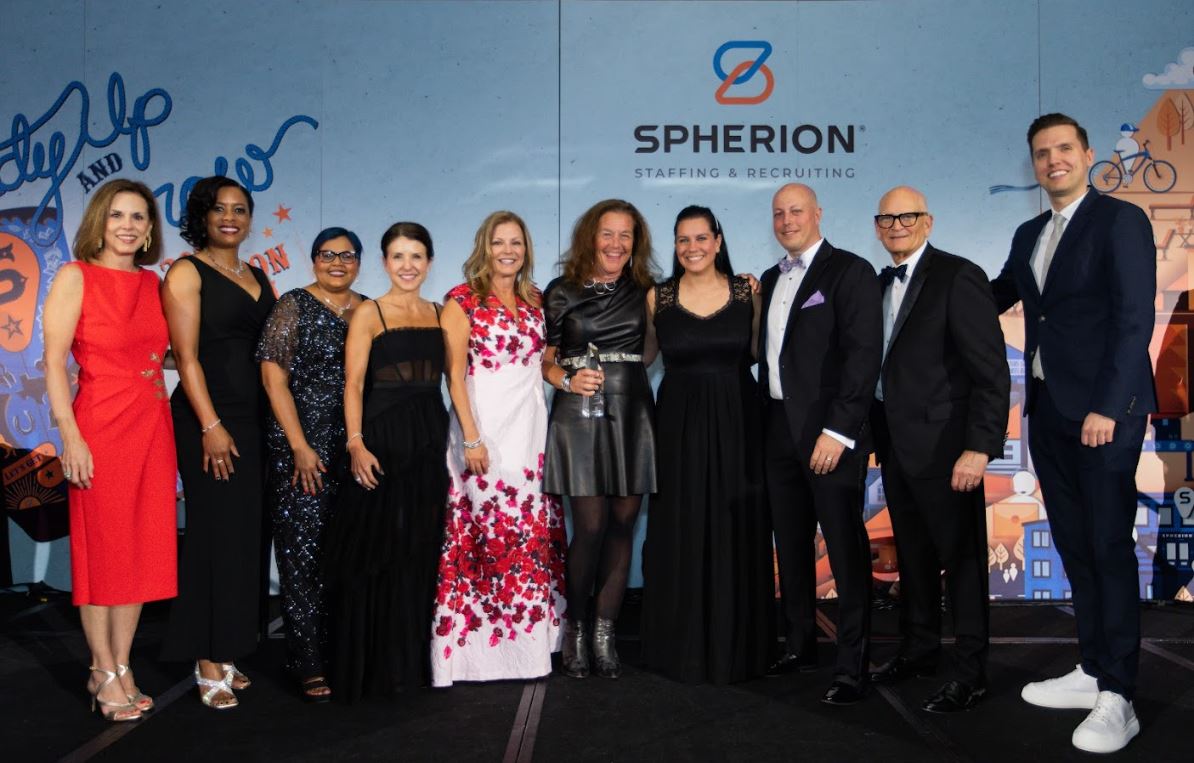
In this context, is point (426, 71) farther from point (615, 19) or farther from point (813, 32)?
point (813, 32)

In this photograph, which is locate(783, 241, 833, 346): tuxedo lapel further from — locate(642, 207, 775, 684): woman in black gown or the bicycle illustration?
the bicycle illustration

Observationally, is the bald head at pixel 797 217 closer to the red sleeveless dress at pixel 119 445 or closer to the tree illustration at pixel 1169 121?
the red sleeveless dress at pixel 119 445

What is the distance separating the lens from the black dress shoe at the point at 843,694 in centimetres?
297

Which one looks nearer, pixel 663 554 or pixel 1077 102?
pixel 663 554

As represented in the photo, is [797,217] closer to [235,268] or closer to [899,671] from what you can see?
[899,671]

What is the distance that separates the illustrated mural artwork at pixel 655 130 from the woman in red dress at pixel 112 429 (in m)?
1.80

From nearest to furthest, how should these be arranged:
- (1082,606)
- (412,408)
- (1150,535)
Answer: (1082,606), (412,408), (1150,535)

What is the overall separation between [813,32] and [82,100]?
381 cm

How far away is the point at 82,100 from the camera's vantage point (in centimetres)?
467

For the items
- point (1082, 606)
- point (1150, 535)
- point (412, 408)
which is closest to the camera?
point (1082, 606)

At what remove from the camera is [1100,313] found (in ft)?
9.00

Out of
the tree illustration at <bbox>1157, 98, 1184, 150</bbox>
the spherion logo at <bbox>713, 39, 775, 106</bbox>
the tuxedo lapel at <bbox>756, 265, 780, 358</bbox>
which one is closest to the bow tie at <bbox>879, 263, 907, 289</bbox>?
the tuxedo lapel at <bbox>756, 265, 780, 358</bbox>

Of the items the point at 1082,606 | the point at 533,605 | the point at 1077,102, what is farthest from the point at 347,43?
the point at 1082,606

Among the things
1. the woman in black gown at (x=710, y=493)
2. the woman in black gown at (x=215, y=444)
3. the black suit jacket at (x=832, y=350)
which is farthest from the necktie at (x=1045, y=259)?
the woman in black gown at (x=215, y=444)
